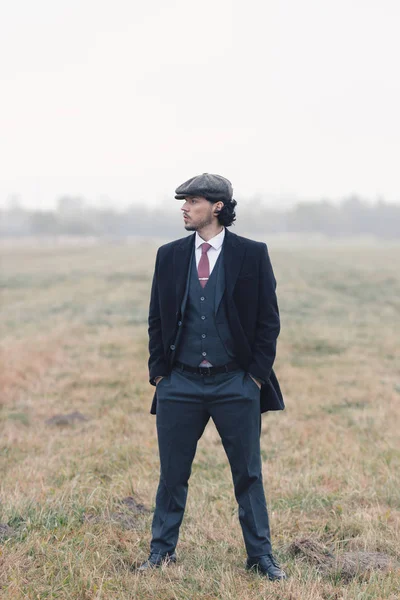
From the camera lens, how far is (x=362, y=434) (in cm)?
829

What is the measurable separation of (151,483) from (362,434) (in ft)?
10.1

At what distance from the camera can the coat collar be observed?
4.34m

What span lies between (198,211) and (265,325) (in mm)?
863

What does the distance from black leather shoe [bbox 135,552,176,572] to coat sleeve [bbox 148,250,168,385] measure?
1152mm

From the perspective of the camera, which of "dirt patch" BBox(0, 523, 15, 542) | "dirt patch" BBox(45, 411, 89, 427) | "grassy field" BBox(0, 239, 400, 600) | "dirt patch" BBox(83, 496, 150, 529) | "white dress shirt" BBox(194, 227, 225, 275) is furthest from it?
"dirt patch" BBox(45, 411, 89, 427)

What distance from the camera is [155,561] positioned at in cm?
445

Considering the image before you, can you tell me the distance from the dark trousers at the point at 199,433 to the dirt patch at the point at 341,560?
444 millimetres

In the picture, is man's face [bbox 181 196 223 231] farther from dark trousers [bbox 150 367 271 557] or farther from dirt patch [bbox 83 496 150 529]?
dirt patch [bbox 83 496 150 529]

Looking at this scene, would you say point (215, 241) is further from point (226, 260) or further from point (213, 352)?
point (213, 352)

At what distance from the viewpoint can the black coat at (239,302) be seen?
432 centimetres

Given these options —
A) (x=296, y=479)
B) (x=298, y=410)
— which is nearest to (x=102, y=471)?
(x=296, y=479)

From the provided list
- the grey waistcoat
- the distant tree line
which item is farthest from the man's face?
the distant tree line

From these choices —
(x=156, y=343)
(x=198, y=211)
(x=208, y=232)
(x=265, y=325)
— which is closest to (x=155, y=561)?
(x=156, y=343)

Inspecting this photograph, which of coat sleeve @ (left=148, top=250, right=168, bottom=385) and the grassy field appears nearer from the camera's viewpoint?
the grassy field
